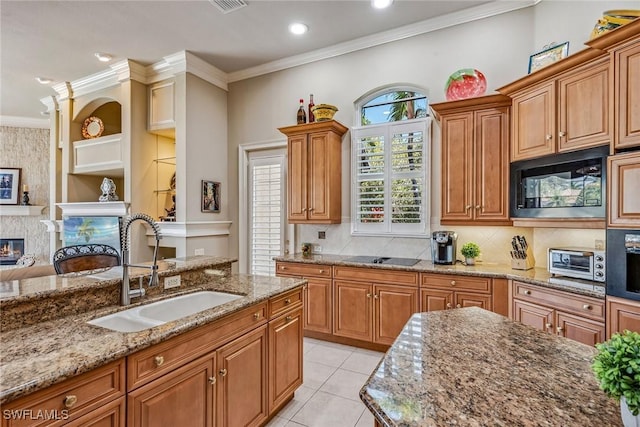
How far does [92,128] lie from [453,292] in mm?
5960

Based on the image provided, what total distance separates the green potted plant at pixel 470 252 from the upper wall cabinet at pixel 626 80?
1.41 meters

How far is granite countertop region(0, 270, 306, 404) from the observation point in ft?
3.23

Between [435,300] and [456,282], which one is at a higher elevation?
[456,282]

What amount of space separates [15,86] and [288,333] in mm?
6218

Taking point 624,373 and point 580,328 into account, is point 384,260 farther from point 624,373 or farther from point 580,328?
point 624,373

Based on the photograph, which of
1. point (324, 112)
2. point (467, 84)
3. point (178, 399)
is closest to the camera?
point (178, 399)

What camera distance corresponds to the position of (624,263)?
6.32 ft

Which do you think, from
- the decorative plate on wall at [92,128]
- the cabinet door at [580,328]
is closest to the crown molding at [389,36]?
the decorative plate on wall at [92,128]

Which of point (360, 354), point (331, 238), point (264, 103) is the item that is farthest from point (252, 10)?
point (360, 354)

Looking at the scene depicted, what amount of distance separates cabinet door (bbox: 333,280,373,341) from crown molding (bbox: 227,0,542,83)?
9.45 ft

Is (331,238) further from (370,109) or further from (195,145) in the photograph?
(195,145)

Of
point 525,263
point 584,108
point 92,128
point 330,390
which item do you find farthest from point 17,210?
point 584,108

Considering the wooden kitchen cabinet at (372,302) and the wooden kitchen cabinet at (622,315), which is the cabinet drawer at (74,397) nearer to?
the wooden kitchen cabinet at (372,302)

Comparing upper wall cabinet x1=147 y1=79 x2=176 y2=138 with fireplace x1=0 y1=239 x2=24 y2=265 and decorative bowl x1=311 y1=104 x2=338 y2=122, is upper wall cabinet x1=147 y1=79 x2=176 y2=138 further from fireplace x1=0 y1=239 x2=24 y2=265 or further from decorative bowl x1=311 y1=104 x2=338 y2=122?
fireplace x1=0 y1=239 x2=24 y2=265
